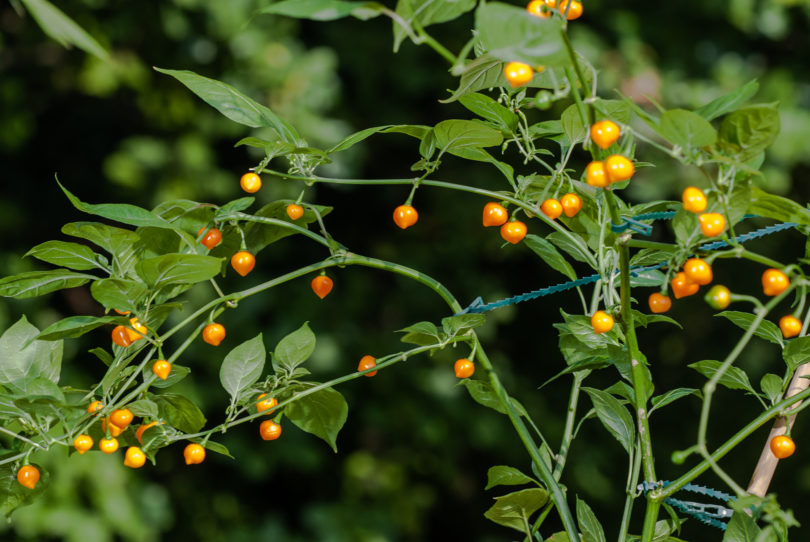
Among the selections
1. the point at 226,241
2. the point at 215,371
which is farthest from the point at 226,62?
the point at 226,241

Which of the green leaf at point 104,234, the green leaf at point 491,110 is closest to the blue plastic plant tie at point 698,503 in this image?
the green leaf at point 491,110

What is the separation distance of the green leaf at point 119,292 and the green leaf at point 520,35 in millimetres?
255

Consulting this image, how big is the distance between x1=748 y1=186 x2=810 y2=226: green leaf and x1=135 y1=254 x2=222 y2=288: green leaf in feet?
0.91

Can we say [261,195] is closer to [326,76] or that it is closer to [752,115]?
[326,76]

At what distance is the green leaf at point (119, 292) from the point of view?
428 mm

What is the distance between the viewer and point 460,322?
1.60ft

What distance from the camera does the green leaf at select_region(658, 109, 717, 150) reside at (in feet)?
1.07

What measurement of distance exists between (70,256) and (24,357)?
80 mm

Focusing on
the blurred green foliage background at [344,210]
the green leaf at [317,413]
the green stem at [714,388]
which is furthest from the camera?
the blurred green foliage background at [344,210]

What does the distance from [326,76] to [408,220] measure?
4.77 ft

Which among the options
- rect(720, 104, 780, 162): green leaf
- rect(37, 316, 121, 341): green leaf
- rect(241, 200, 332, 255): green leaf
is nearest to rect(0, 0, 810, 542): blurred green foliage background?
rect(241, 200, 332, 255): green leaf

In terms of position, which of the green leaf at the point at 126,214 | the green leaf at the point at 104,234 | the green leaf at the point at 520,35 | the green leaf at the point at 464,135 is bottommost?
the green leaf at the point at 104,234

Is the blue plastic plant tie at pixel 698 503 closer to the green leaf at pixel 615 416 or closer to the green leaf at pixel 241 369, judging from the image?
the green leaf at pixel 615 416

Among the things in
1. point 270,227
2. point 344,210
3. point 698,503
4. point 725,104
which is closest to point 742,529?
point 698,503
